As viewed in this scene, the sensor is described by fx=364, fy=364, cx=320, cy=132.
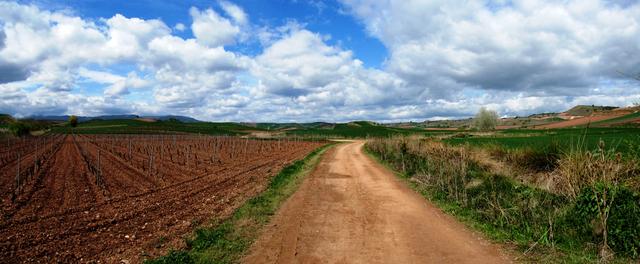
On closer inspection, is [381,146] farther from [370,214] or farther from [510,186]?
[370,214]

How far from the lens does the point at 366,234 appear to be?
28.7ft

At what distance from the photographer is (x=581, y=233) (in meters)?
7.77

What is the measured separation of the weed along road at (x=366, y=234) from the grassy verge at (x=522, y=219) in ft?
1.49

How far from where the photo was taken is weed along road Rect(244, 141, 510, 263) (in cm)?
A: 727

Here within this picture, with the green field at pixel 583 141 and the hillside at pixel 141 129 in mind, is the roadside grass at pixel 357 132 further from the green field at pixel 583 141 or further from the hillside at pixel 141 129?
the green field at pixel 583 141

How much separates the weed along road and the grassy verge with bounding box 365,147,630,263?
17.8 inches

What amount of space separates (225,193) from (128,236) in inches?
230

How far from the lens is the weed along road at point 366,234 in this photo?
7273mm

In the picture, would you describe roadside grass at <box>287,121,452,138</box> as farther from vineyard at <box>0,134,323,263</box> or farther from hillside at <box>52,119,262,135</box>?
vineyard at <box>0,134,323,263</box>

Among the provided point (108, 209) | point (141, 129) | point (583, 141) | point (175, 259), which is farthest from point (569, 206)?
point (141, 129)

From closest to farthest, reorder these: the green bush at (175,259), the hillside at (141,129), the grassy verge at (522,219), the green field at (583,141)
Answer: the green bush at (175,259)
the grassy verge at (522,219)
the green field at (583,141)
the hillside at (141,129)

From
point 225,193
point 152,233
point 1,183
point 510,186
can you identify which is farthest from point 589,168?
point 1,183

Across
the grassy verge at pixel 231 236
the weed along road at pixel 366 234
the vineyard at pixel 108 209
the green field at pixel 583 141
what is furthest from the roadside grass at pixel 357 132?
the grassy verge at pixel 231 236

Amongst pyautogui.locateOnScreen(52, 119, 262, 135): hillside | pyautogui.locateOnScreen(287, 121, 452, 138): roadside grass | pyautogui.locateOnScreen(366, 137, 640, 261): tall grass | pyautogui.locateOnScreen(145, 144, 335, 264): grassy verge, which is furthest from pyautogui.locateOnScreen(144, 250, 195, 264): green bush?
pyautogui.locateOnScreen(52, 119, 262, 135): hillside
